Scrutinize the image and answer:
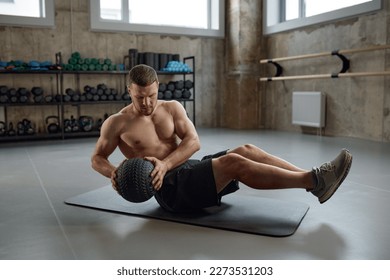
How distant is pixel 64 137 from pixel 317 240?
185 inches

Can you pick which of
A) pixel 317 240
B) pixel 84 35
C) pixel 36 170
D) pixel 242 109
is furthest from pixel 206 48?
pixel 317 240

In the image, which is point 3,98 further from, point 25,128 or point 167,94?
point 167,94

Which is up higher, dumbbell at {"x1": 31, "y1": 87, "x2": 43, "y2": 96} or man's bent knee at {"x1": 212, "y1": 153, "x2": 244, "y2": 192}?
dumbbell at {"x1": 31, "y1": 87, "x2": 43, "y2": 96}

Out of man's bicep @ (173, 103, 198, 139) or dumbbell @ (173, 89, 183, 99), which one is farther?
dumbbell @ (173, 89, 183, 99)

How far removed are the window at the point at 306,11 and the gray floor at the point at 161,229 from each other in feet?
8.35

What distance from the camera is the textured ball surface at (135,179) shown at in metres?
1.75

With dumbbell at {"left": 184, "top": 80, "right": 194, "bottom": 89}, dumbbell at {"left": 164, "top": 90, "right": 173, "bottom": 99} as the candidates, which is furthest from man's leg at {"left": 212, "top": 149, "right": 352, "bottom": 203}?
dumbbell at {"left": 184, "top": 80, "right": 194, "bottom": 89}

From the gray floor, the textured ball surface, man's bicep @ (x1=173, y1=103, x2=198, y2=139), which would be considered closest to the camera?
the gray floor

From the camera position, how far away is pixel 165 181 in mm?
1919

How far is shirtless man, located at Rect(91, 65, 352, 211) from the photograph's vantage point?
1.83 meters

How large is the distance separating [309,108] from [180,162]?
4.14 metres

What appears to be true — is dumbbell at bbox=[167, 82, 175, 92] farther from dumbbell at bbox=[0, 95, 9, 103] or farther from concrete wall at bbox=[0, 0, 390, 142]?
dumbbell at bbox=[0, 95, 9, 103]

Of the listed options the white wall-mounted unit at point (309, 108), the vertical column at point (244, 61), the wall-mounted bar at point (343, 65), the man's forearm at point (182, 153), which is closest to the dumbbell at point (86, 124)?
the vertical column at point (244, 61)

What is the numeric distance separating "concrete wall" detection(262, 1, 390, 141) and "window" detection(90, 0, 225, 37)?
4.01 ft
